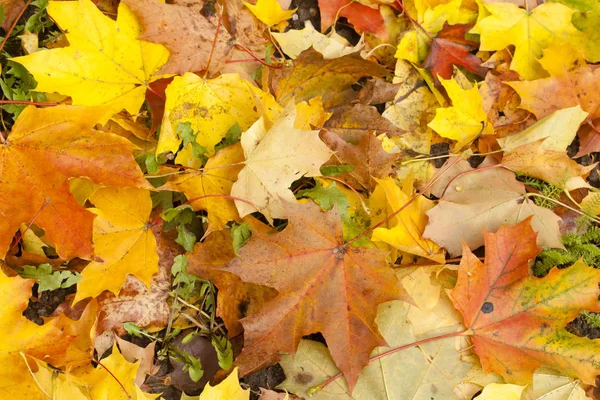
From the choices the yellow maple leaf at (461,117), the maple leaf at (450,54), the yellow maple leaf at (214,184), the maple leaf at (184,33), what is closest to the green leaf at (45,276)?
the yellow maple leaf at (214,184)

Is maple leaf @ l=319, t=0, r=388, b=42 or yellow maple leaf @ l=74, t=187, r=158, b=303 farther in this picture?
maple leaf @ l=319, t=0, r=388, b=42

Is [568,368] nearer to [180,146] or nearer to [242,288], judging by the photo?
[242,288]

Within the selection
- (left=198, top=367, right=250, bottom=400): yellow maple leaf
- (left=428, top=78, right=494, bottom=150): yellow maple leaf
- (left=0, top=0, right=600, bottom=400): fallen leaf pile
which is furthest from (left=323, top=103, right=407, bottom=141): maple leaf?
(left=198, top=367, right=250, bottom=400): yellow maple leaf

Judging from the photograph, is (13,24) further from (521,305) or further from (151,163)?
(521,305)

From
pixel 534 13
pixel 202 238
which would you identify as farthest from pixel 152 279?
pixel 534 13

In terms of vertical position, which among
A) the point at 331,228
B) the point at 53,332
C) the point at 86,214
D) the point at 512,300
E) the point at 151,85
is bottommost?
the point at 512,300

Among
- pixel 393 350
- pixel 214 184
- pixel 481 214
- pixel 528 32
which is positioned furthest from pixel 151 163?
pixel 528 32

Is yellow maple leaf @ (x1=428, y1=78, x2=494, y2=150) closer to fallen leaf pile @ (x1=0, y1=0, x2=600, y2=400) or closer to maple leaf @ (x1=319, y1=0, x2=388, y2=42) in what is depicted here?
fallen leaf pile @ (x1=0, y1=0, x2=600, y2=400)
